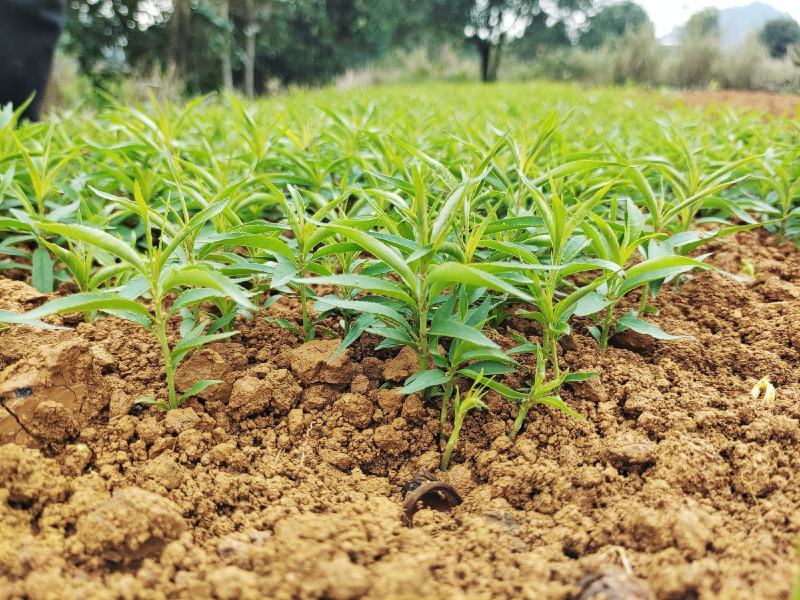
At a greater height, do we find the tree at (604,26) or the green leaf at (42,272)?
the tree at (604,26)

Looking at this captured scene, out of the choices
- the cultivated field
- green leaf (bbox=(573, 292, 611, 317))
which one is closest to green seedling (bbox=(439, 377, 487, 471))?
the cultivated field

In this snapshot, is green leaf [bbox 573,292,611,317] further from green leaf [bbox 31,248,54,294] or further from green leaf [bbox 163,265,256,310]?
green leaf [bbox 31,248,54,294]

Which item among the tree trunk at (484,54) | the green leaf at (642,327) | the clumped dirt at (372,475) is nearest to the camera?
the clumped dirt at (372,475)

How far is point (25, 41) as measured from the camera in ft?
14.7

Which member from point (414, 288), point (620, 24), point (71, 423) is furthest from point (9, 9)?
point (620, 24)

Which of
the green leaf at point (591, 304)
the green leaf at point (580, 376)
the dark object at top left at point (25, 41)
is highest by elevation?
the dark object at top left at point (25, 41)

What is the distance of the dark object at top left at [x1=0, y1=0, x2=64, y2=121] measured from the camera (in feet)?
14.3

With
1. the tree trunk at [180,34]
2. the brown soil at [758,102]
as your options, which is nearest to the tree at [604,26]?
the brown soil at [758,102]

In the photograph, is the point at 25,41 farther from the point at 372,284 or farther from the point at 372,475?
the point at 372,475

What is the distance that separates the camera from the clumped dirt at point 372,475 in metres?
1.01

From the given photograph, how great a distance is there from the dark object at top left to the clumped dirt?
3670 mm

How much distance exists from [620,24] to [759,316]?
4741 cm

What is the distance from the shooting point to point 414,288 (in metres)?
1.36

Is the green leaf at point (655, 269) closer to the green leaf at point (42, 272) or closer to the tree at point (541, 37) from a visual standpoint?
the green leaf at point (42, 272)
